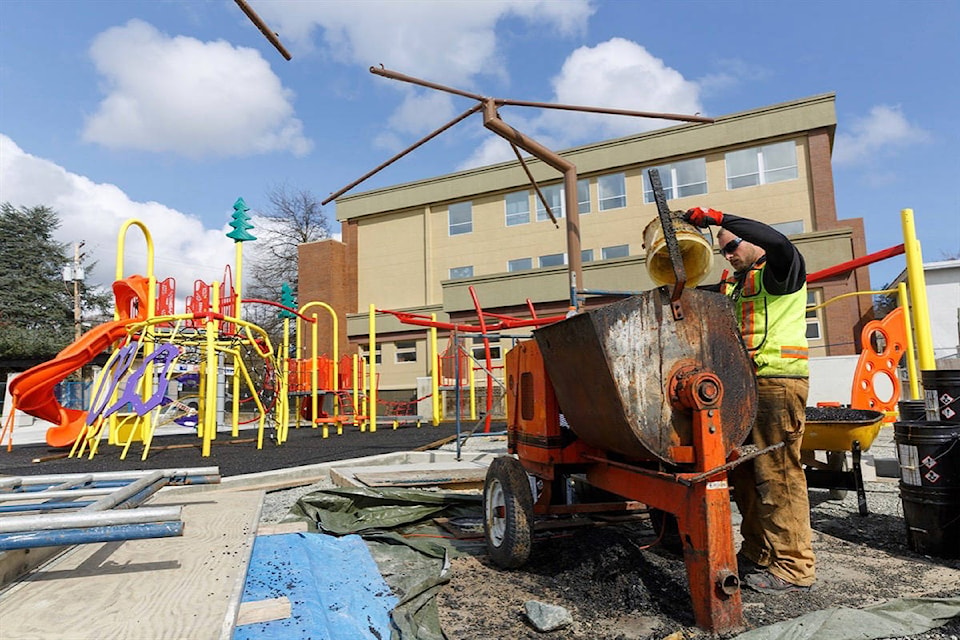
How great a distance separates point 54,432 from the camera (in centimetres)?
1209

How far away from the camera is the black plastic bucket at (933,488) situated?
3.88 m

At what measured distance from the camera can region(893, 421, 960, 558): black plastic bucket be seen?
388 centimetres

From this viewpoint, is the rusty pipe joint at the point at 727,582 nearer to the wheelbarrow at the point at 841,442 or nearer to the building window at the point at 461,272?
the wheelbarrow at the point at 841,442

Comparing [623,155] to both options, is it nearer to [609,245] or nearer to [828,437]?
[609,245]

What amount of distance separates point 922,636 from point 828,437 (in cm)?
268

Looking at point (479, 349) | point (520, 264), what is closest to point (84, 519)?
point (479, 349)

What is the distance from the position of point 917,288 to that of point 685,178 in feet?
69.6

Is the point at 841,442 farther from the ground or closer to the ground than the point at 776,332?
closer to the ground

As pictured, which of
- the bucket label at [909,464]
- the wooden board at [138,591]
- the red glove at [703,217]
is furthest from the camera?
the bucket label at [909,464]

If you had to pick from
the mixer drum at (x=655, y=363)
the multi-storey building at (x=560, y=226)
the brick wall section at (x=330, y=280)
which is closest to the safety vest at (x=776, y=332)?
the mixer drum at (x=655, y=363)

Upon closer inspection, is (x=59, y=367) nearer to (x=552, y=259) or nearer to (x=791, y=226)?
(x=552, y=259)

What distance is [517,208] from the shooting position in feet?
93.1

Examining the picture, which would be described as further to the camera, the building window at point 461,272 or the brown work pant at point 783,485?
the building window at point 461,272

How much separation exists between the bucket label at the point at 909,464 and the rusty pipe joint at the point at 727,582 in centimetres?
226
